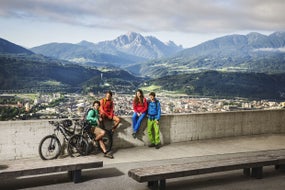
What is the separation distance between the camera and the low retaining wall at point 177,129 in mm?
8539

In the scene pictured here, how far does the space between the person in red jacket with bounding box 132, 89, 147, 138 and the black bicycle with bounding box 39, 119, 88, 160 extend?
1.86 meters

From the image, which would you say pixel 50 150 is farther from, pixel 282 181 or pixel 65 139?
pixel 282 181

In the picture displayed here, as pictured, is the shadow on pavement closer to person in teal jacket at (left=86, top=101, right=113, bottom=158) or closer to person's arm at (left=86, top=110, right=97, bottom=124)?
person in teal jacket at (left=86, top=101, right=113, bottom=158)

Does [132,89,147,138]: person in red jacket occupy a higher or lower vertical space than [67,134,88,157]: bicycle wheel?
higher

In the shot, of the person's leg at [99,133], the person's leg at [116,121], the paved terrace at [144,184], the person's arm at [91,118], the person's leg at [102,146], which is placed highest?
the person's arm at [91,118]

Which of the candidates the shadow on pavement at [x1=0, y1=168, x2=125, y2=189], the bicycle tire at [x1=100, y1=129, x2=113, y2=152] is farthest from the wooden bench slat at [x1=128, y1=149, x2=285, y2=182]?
the bicycle tire at [x1=100, y1=129, x2=113, y2=152]

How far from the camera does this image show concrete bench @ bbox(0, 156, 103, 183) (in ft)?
20.1

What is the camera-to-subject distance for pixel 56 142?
8.73m

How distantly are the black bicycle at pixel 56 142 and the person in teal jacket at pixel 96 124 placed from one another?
1.21 ft

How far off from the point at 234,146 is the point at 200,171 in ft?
14.6

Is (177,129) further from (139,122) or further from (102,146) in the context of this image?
(102,146)

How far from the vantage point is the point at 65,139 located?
29.9ft

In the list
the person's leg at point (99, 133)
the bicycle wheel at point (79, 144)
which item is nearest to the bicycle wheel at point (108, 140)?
the person's leg at point (99, 133)

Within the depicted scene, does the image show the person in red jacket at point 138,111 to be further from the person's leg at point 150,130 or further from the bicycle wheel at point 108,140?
the bicycle wheel at point 108,140
